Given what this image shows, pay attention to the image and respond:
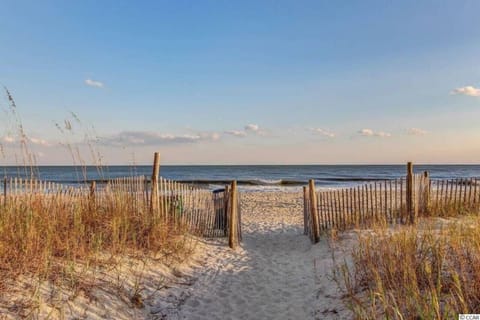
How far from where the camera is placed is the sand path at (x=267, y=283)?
4.49 metres

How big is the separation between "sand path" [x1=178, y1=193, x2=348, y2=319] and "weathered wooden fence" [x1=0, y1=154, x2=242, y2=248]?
80 cm

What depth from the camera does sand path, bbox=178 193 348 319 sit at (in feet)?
14.7

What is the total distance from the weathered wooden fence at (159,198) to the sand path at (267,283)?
80cm

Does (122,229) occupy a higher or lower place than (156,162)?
lower

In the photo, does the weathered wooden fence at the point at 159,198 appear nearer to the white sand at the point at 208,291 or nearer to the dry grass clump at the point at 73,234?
the dry grass clump at the point at 73,234

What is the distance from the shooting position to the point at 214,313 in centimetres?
448

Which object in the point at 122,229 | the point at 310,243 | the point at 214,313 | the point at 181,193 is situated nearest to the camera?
the point at 214,313

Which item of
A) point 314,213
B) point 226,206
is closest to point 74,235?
point 226,206

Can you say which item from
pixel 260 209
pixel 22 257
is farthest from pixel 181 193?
pixel 260 209

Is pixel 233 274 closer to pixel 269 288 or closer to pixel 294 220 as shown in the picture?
pixel 269 288

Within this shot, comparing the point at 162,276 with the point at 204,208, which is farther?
the point at 204,208

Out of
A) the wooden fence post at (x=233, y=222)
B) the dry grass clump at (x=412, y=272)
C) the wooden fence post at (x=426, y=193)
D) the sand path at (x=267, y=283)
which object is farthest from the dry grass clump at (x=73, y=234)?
the wooden fence post at (x=426, y=193)

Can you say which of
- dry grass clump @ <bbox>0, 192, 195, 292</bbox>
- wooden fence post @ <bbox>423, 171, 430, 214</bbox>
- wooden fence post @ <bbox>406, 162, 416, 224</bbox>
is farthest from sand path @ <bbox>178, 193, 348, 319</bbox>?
wooden fence post @ <bbox>423, 171, 430, 214</bbox>

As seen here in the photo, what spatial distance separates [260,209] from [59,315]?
11676 mm
